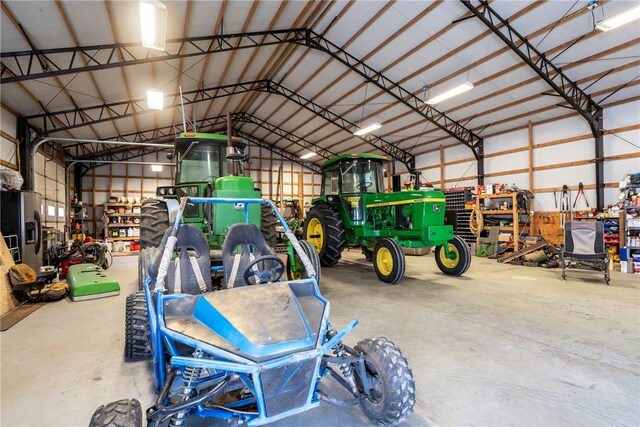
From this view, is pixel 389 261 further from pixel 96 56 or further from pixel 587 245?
pixel 96 56

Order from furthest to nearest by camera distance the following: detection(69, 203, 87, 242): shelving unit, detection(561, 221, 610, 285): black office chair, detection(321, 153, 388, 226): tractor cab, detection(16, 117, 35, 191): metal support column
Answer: detection(69, 203, 87, 242): shelving unit, detection(16, 117, 35, 191): metal support column, detection(321, 153, 388, 226): tractor cab, detection(561, 221, 610, 285): black office chair

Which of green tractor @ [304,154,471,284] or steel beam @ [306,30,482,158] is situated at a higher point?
steel beam @ [306,30,482,158]

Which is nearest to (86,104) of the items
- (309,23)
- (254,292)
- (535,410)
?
(309,23)

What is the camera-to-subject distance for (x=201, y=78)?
10.1 metres

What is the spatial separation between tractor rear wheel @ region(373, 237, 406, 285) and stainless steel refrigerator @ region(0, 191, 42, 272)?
621 cm

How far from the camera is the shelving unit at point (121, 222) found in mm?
13820

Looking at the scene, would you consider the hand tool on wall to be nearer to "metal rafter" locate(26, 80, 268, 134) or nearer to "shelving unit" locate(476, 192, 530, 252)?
"shelving unit" locate(476, 192, 530, 252)

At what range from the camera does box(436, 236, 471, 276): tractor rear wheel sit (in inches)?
251

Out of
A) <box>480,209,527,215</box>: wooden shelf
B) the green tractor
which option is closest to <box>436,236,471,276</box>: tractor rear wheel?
the green tractor

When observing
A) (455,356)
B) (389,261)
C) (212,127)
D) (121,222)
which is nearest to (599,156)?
(389,261)

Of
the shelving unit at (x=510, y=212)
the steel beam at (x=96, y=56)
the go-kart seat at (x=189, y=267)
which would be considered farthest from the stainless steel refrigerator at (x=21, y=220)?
the shelving unit at (x=510, y=212)

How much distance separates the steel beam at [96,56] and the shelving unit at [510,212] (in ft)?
28.2

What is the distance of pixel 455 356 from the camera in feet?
9.13

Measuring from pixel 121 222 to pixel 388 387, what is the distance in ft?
51.3
